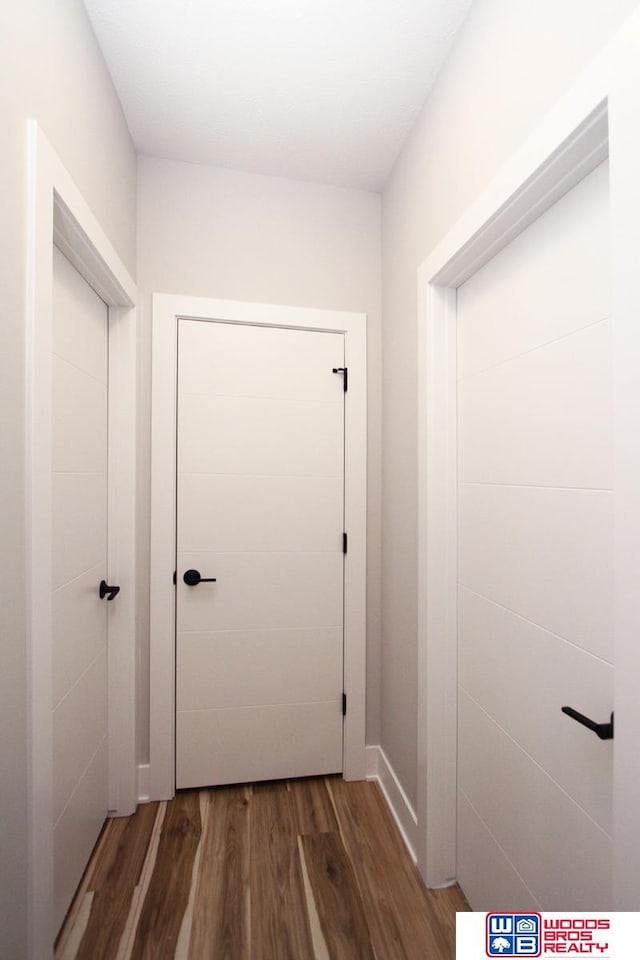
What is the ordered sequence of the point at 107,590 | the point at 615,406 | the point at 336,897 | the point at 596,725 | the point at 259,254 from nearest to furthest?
the point at 615,406
the point at 596,725
the point at 336,897
the point at 107,590
the point at 259,254

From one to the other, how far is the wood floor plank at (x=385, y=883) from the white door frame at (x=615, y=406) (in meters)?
0.10

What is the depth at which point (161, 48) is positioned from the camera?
129 cm

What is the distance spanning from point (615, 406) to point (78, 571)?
4.92 ft

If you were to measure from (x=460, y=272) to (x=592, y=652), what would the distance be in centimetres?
113

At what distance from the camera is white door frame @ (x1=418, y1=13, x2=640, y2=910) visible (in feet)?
2.15

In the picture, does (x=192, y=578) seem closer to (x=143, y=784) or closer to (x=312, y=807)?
(x=143, y=784)

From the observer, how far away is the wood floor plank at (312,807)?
1.61 m

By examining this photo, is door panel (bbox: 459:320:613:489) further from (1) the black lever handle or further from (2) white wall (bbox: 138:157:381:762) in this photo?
(2) white wall (bbox: 138:157:381:762)

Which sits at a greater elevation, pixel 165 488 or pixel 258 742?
pixel 165 488

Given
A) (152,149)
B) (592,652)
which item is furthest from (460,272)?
(152,149)

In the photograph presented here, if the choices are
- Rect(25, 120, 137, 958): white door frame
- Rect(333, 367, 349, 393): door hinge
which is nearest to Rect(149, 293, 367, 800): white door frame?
Rect(333, 367, 349, 393): door hinge

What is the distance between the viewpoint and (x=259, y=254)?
1.82 meters

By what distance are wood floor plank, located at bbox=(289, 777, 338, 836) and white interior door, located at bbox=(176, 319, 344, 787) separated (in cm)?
5
